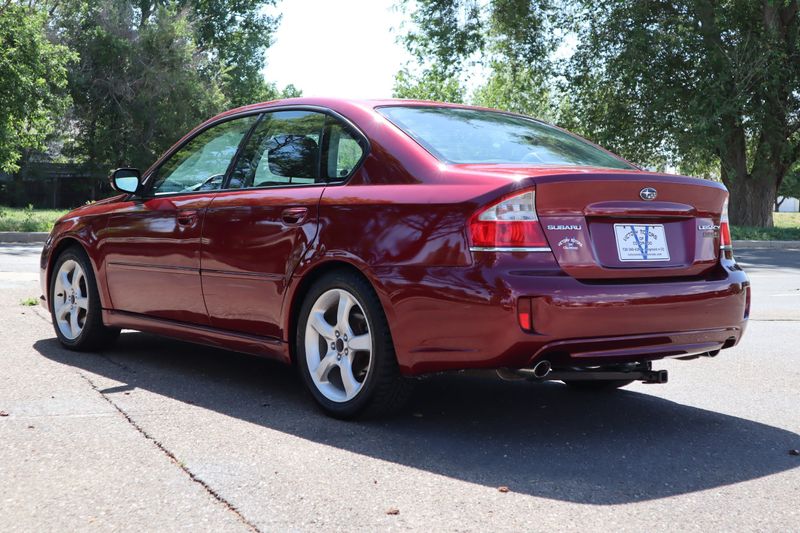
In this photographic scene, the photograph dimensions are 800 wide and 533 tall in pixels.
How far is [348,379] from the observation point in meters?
4.68

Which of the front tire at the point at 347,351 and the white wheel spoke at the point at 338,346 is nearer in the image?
the front tire at the point at 347,351

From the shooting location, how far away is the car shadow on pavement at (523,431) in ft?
12.7

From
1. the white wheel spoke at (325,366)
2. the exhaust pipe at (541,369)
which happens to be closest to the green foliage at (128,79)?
the white wheel spoke at (325,366)

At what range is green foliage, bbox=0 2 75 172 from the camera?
2359 cm

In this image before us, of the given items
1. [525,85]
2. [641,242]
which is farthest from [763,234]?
[641,242]

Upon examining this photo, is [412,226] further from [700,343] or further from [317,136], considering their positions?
[700,343]

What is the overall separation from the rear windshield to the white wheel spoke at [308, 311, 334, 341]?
3.15ft

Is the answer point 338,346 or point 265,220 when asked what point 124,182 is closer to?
point 265,220

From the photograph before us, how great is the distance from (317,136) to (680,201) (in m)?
1.86

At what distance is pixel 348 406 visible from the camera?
4.65m

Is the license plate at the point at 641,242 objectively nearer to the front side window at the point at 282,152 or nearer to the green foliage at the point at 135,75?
the front side window at the point at 282,152

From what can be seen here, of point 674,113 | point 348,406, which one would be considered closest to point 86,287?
point 348,406

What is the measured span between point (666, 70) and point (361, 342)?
86.7ft

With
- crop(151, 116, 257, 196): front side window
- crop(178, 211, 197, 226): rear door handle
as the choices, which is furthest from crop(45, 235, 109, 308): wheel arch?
crop(178, 211, 197, 226): rear door handle
